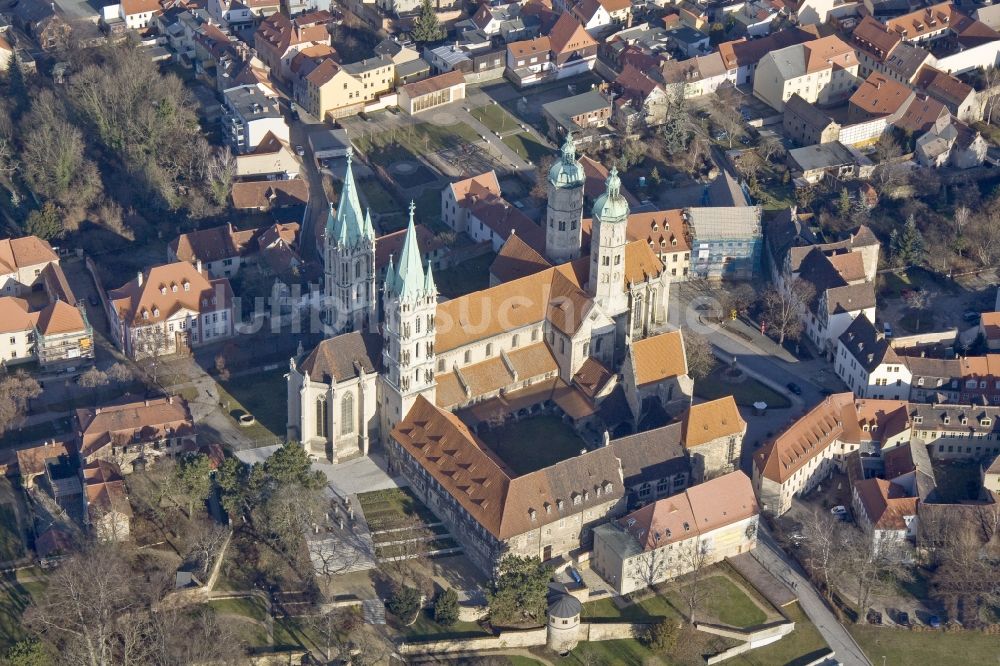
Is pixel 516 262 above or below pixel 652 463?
above

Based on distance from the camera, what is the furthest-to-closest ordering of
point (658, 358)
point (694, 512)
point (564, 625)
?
point (658, 358)
point (694, 512)
point (564, 625)

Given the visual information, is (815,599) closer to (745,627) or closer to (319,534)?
(745,627)

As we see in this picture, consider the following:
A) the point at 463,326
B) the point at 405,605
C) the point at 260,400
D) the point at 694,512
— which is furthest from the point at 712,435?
the point at 260,400

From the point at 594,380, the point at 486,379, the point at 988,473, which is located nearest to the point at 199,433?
the point at 486,379

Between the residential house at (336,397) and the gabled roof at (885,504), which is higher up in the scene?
the residential house at (336,397)

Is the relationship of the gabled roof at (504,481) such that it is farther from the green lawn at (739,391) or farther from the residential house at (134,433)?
the green lawn at (739,391)

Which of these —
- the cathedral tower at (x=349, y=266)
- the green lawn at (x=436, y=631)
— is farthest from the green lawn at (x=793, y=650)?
the cathedral tower at (x=349, y=266)

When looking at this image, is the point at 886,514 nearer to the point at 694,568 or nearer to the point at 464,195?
the point at 694,568
